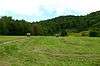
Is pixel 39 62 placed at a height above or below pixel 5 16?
below

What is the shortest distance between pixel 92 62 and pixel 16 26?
9936cm

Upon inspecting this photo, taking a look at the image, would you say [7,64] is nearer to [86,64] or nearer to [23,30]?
[86,64]

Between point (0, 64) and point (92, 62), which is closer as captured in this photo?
point (0, 64)

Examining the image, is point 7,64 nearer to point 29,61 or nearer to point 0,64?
point 0,64

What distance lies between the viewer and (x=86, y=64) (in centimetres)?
2695

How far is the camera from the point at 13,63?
2594cm

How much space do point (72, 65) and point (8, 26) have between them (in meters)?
101

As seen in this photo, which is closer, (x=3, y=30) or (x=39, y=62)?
(x=39, y=62)

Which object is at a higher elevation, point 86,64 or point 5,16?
point 5,16

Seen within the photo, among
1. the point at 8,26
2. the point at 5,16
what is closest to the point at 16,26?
the point at 8,26

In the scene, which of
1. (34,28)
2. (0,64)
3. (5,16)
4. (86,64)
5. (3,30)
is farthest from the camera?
(5,16)

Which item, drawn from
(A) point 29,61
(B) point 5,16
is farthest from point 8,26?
(A) point 29,61

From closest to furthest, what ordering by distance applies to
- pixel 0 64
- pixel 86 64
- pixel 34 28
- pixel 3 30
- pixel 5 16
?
pixel 0 64
pixel 86 64
pixel 3 30
pixel 34 28
pixel 5 16

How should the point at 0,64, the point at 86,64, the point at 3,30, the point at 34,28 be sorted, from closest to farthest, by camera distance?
the point at 0,64
the point at 86,64
the point at 3,30
the point at 34,28
